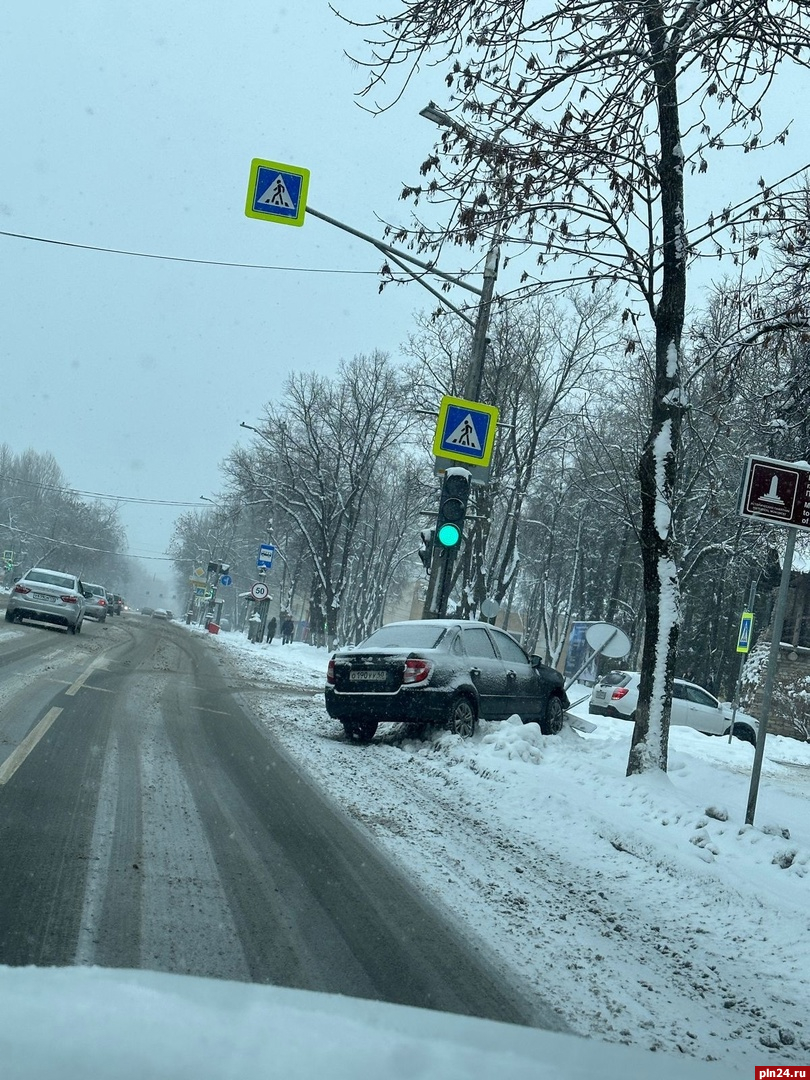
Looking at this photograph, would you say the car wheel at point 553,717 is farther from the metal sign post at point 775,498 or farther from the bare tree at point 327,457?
the bare tree at point 327,457

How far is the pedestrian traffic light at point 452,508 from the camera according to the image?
551 inches

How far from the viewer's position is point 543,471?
41000 millimetres

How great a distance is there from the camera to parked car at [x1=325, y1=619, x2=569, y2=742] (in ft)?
37.5

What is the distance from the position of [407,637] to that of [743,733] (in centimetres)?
1806

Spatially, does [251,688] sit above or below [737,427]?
below

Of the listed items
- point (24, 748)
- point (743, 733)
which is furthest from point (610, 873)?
point (743, 733)

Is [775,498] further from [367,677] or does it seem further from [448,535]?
[448,535]

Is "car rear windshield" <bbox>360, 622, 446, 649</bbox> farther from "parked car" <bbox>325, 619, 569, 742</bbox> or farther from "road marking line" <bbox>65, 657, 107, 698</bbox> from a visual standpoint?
"road marking line" <bbox>65, 657, 107, 698</bbox>

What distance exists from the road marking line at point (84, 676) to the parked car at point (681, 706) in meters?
11.5

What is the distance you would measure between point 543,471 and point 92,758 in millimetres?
34145

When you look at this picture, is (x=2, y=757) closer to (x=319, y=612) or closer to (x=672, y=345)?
(x=672, y=345)

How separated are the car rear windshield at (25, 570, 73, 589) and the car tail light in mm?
17754

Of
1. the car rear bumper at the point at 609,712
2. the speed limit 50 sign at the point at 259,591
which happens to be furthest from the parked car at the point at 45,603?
the speed limit 50 sign at the point at 259,591

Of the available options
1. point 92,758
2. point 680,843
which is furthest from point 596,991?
point 92,758
